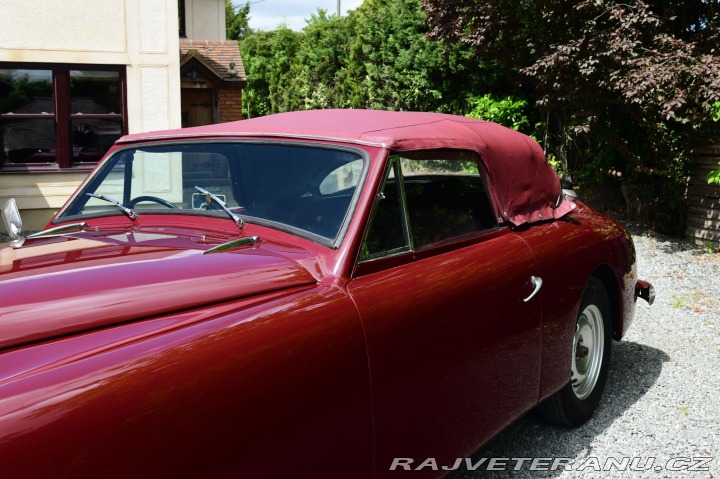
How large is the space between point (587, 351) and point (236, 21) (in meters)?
44.0

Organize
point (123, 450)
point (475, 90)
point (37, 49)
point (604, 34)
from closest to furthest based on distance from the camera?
point (123, 450)
point (604, 34)
point (37, 49)
point (475, 90)

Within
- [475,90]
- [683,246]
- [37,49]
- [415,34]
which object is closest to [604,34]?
[683,246]

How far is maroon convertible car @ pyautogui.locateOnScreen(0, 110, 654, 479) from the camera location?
5.50ft

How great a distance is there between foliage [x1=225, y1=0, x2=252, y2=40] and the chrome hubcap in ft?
135

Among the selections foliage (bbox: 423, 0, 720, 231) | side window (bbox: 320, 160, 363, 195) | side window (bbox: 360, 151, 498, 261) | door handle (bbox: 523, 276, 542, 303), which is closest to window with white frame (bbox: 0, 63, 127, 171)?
foliage (bbox: 423, 0, 720, 231)

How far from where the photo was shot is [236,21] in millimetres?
44438

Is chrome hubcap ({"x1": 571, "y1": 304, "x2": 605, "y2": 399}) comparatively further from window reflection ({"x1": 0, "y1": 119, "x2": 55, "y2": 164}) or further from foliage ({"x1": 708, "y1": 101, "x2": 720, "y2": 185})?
window reflection ({"x1": 0, "y1": 119, "x2": 55, "y2": 164})

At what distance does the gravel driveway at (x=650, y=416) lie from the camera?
348 cm

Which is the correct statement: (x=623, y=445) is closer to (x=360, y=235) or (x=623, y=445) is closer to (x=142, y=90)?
(x=360, y=235)

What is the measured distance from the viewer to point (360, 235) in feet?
7.86

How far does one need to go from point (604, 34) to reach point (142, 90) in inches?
277

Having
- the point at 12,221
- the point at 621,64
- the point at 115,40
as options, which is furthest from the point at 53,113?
the point at 12,221

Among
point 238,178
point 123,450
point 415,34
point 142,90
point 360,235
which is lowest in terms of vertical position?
point 123,450

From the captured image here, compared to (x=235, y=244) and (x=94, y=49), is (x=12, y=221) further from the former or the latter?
(x=94, y=49)
